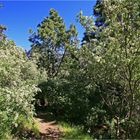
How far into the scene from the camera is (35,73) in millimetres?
24688

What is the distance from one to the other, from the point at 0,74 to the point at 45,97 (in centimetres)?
842

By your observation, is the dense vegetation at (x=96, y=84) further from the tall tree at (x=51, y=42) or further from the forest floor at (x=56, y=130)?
the tall tree at (x=51, y=42)

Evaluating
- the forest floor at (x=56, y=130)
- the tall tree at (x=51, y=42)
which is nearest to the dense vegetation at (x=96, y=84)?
→ the forest floor at (x=56, y=130)

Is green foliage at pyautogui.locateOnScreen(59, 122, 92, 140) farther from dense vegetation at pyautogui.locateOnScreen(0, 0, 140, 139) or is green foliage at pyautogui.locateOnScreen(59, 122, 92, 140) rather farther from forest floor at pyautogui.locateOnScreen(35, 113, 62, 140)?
dense vegetation at pyautogui.locateOnScreen(0, 0, 140, 139)

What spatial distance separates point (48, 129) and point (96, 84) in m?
3.72

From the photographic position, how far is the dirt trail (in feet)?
47.8

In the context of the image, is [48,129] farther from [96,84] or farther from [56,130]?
[96,84]

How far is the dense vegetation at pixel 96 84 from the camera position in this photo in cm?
1103

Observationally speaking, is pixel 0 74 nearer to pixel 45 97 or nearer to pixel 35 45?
pixel 45 97

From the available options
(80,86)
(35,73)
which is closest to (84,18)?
(80,86)

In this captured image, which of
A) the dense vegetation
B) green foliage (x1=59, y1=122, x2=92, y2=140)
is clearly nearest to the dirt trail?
green foliage (x1=59, y1=122, x2=92, y2=140)

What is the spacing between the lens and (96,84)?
14.2m

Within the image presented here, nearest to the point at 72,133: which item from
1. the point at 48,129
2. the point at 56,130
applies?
the point at 56,130

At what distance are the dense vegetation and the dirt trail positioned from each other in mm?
1181
